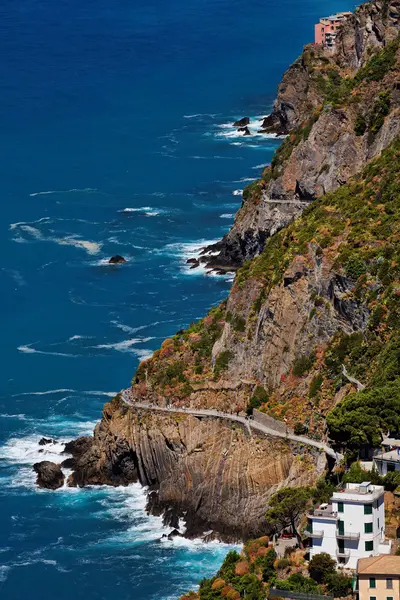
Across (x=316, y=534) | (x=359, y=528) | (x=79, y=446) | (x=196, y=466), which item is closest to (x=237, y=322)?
(x=196, y=466)

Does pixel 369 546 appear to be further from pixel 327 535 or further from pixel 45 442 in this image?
pixel 45 442

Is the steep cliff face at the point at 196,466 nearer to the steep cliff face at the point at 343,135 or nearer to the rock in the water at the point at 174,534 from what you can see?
the rock in the water at the point at 174,534

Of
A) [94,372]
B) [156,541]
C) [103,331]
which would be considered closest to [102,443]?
[156,541]

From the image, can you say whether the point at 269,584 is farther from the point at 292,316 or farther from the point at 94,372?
the point at 94,372

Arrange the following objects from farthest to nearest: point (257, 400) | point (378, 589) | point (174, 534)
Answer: point (257, 400) → point (174, 534) → point (378, 589)

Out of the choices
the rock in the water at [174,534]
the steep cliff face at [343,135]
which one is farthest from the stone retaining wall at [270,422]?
the steep cliff face at [343,135]
